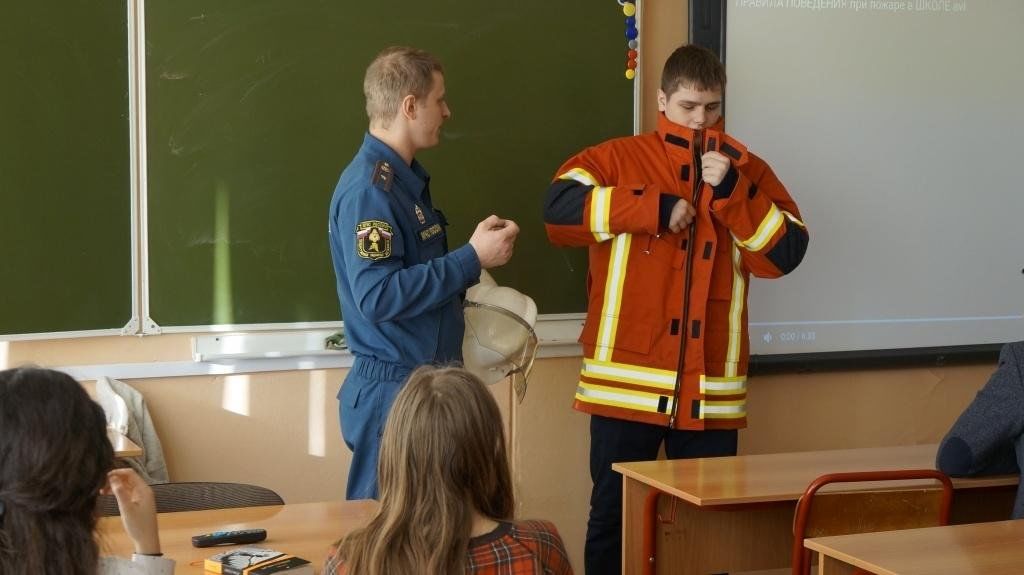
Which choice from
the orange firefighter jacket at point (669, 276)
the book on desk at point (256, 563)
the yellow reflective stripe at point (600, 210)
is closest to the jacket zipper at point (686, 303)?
the orange firefighter jacket at point (669, 276)

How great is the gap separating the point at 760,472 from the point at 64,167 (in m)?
2.07

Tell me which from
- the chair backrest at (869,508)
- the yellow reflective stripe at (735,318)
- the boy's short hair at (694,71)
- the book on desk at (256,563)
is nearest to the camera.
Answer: the book on desk at (256,563)

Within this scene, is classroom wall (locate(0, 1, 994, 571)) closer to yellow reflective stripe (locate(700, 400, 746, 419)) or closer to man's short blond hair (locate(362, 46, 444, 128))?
yellow reflective stripe (locate(700, 400, 746, 419))

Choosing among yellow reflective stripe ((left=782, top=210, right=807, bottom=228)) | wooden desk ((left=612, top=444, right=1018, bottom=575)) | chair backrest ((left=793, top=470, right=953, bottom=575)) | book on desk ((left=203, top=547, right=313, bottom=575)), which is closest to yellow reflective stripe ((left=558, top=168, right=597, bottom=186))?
yellow reflective stripe ((left=782, top=210, right=807, bottom=228))

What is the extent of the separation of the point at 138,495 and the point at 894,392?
3415 millimetres

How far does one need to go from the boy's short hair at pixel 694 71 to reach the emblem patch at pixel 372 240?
1.17m

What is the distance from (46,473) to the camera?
1.45m

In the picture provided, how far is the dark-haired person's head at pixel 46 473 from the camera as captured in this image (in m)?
1.45

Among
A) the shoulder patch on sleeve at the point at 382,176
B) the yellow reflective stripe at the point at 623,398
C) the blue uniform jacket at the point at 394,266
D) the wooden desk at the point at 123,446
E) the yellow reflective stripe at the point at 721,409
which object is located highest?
Result: the shoulder patch on sleeve at the point at 382,176

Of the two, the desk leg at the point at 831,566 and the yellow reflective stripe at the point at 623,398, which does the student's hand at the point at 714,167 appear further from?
the desk leg at the point at 831,566

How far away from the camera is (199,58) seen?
3.45 metres

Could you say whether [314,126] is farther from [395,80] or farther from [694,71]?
[694,71]

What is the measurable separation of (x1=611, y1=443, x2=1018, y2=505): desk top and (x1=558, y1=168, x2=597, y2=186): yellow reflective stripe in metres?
0.90

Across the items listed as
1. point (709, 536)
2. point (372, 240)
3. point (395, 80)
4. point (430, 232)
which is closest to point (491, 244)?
point (430, 232)
